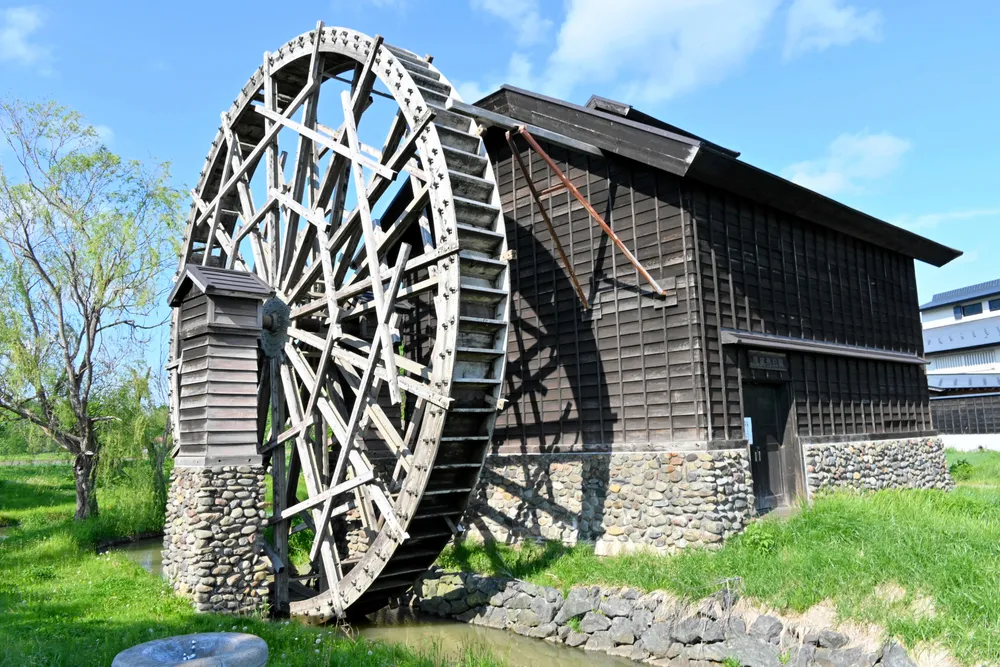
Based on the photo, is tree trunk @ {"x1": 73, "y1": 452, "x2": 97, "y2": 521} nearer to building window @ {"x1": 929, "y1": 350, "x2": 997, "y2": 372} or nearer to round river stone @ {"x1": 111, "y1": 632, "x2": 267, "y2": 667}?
round river stone @ {"x1": 111, "y1": 632, "x2": 267, "y2": 667}

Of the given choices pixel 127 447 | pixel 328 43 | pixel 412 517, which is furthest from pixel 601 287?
pixel 127 447

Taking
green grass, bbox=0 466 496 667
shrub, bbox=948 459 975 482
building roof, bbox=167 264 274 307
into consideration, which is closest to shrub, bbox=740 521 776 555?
green grass, bbox=0 466 496 667

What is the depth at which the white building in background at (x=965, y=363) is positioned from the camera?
77.4ft

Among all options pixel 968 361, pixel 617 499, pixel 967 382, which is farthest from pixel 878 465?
pixel 968 361

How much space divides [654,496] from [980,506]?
443cm

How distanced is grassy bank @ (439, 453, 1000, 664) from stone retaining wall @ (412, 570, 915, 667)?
23 cm

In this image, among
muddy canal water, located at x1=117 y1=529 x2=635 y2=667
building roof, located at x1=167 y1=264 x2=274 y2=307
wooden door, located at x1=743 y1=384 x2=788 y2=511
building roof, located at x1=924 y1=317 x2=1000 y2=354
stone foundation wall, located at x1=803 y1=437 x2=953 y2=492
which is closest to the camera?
muddy canal water, located at x1=117 y1=529 x2=635 y2=667

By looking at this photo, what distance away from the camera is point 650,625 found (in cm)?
757

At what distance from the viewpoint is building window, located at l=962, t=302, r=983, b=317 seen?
123 feet

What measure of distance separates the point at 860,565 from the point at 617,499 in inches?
125

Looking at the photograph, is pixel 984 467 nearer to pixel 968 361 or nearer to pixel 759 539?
pixel 759 539

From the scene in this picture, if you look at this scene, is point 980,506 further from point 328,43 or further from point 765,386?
point 328,43

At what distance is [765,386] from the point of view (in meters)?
10.6

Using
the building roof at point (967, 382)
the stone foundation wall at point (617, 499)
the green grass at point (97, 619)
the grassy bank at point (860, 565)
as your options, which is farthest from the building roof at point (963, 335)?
the green grass at point (97, 619)
